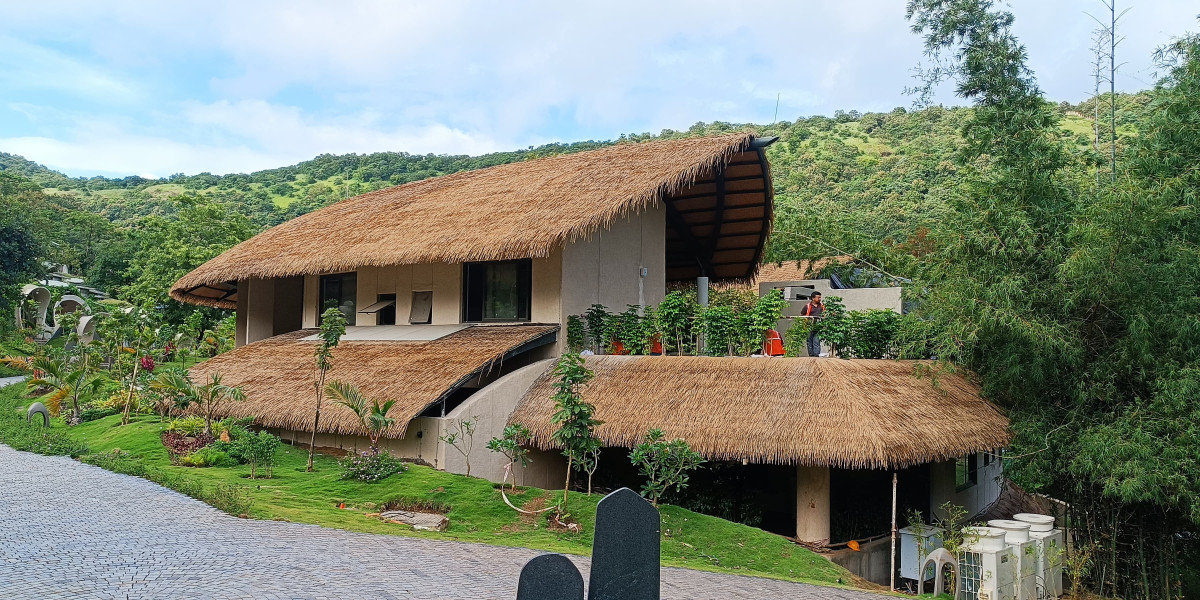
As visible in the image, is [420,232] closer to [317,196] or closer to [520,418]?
[520,418]

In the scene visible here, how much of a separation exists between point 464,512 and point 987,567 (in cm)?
636

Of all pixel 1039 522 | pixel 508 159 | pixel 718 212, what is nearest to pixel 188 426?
pixel 718 212

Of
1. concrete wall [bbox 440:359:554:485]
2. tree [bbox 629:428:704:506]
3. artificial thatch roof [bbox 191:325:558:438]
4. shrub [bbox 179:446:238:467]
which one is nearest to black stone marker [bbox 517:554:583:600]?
tree [bbox 629:428:704:506]

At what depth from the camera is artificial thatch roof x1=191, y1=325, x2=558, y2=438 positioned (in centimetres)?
1383

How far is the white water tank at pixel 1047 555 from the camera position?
11.5 meters

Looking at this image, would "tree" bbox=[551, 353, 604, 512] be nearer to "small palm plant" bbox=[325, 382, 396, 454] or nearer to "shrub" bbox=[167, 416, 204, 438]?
"small palm plant" bbox=[325, 382, 396, 454]

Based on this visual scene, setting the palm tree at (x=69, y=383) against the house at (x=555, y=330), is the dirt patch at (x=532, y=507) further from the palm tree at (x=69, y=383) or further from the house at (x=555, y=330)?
the palm tree at (x=69, y=383)

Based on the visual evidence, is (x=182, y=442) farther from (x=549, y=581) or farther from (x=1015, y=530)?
(x=1015, y=530)

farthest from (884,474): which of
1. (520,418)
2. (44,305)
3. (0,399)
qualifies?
(44,305)

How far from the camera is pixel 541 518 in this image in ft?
37.2

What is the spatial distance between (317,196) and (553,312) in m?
51.4

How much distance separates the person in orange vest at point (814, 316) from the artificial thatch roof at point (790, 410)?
4.38ft

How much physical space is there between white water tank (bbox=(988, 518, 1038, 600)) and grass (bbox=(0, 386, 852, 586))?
2.03m

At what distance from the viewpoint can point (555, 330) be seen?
50.1 ft
